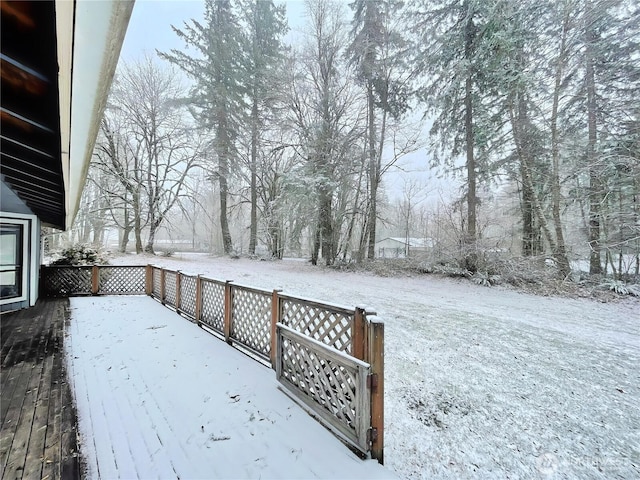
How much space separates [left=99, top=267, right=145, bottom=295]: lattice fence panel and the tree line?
5.95 metres

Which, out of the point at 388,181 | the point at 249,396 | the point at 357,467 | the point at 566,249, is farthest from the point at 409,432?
the point at 388,181

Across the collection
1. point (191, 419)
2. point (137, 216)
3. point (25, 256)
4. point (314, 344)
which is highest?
point (137, 216)

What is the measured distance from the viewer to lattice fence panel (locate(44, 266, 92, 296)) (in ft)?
23.4

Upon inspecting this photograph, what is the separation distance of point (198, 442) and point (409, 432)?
171 cm

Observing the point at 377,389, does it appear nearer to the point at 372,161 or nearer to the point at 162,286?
the point at 162,286

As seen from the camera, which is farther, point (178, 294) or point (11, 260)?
point (178, 294)

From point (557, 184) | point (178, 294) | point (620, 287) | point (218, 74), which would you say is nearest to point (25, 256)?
point (178, 294)

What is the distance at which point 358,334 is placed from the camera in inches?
87.2

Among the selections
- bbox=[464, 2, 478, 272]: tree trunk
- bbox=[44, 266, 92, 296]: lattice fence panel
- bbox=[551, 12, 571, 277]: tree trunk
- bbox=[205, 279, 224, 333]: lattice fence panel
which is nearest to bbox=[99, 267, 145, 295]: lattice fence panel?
bbox=[44, 266, 92, 296]: lattice fence panel

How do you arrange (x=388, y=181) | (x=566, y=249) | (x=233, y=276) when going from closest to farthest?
(x=566, y=249) → (x=233, y=276) → (x=388, y=181)

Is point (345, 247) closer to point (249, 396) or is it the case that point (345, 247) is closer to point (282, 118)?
point (282, 118)

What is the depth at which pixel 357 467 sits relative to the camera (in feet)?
6.31

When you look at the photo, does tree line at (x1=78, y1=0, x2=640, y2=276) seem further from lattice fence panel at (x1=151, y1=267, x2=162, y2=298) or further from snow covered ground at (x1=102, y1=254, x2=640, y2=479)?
lattice fence panel at (x1=151, y1=267, x2=162, y2=298)

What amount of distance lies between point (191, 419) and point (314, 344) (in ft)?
3.95
